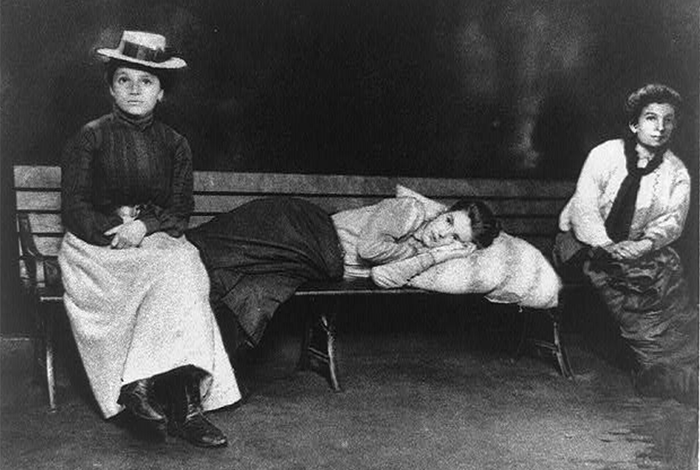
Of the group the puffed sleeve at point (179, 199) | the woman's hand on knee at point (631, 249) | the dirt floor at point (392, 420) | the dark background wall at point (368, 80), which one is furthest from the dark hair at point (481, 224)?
the puffed sleeve at point (179, 199)

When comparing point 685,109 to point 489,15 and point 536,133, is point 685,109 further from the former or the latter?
point 489,15

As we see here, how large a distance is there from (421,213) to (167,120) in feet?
5.07

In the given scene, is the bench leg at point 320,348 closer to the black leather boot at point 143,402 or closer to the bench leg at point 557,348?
the black leather boot at point 143,402

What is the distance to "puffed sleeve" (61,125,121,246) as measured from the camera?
3504mm

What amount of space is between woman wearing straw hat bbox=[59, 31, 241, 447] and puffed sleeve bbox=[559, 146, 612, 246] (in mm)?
1987

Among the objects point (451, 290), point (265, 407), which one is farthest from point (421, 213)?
point (265, 407)

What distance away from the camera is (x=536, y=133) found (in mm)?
5270

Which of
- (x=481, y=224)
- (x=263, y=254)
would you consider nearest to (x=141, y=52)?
(x=263, y=254)

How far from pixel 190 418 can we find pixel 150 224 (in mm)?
885

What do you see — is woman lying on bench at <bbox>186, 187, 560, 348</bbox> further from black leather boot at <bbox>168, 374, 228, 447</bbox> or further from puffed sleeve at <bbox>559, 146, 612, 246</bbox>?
black leather boot at <bbox>168, 374, 228, 447</bbox>

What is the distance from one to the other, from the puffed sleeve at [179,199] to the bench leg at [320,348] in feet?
2.67

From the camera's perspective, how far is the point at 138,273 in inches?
133

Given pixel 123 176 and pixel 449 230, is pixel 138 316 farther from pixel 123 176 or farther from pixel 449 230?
pixel 449 230

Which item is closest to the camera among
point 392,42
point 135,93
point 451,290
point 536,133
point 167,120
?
point 135,93
